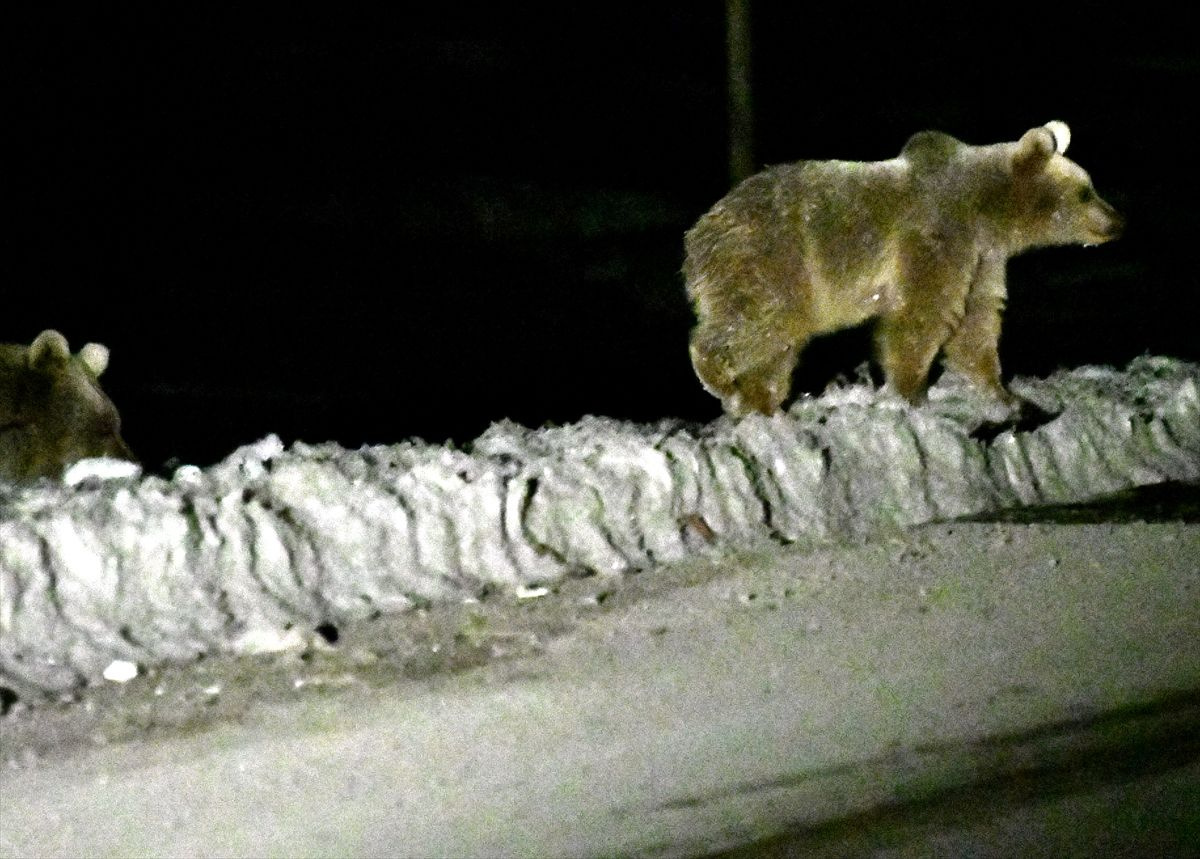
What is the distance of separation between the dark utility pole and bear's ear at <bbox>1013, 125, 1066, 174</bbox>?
7.22 feet

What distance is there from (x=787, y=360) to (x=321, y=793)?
4.40 meters

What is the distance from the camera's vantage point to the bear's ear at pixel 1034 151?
9008mm

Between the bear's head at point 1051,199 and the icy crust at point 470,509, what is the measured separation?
46.0 inches

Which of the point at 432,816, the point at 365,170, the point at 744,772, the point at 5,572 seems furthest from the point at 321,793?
the point at 365,170

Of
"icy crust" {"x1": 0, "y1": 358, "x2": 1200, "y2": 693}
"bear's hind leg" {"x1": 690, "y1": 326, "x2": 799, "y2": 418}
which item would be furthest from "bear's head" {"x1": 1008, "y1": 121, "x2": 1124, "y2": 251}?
"bear's hind leg" {"x1": 690, "y1": 326, "x2": 799, "y2": 418}

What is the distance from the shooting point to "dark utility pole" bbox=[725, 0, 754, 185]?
10.6 m

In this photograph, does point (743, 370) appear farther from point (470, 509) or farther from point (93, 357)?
point (93, 357)

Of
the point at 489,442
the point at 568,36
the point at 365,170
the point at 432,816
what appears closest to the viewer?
the point at 432,816

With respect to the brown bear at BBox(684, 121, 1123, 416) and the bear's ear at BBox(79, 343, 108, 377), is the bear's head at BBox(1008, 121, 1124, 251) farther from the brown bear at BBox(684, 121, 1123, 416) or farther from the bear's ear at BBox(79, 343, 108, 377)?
the bear's ear at BBox(79, 343, 108, 377)

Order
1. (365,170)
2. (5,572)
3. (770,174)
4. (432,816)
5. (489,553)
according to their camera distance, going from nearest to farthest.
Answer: (432,816) → (5,572) → (489,553) → (770,174) → (365,170)

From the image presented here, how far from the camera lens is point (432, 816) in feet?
15.2

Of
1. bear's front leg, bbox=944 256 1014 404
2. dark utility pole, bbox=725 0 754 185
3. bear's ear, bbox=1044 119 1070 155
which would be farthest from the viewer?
dark utility pole, bbox=725 0 754 185

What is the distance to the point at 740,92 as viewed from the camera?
1070 centimetres

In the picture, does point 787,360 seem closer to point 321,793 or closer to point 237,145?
point 321,793
